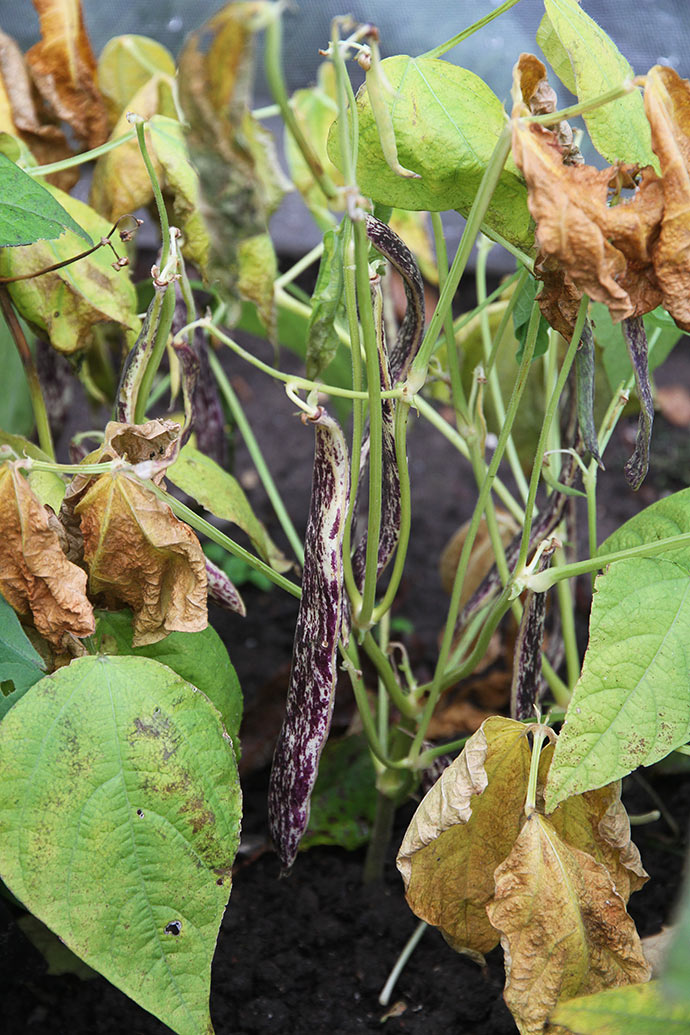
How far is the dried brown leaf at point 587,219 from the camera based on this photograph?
543 millimetres

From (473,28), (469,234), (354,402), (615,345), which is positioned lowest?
(615,345)

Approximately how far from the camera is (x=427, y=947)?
94 cm

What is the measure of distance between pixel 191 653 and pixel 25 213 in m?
0.37

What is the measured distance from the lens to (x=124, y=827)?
25.5 inches

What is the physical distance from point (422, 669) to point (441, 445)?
0.64 m

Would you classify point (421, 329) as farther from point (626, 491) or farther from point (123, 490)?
point (626, 491)

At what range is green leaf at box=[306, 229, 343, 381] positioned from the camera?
2.11 feet

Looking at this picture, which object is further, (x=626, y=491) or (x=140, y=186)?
(x=626, y=491)

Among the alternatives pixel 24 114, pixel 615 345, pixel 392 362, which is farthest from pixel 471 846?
pixel 24 114

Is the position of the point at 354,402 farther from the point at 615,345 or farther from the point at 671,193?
the point at 615,345

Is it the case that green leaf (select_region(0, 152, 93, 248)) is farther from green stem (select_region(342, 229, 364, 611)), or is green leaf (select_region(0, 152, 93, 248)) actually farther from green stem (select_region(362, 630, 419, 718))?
green stem (select_region(362, 630, 419, 718))

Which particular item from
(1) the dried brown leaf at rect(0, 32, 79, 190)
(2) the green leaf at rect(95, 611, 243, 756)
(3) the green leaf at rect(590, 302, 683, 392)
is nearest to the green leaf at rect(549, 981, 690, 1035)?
(2) the green leaf at rect(95, 611, 243, 756)

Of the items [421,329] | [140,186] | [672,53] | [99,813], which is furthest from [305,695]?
[672,53]

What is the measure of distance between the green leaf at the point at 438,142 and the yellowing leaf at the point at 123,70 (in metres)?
0.58
